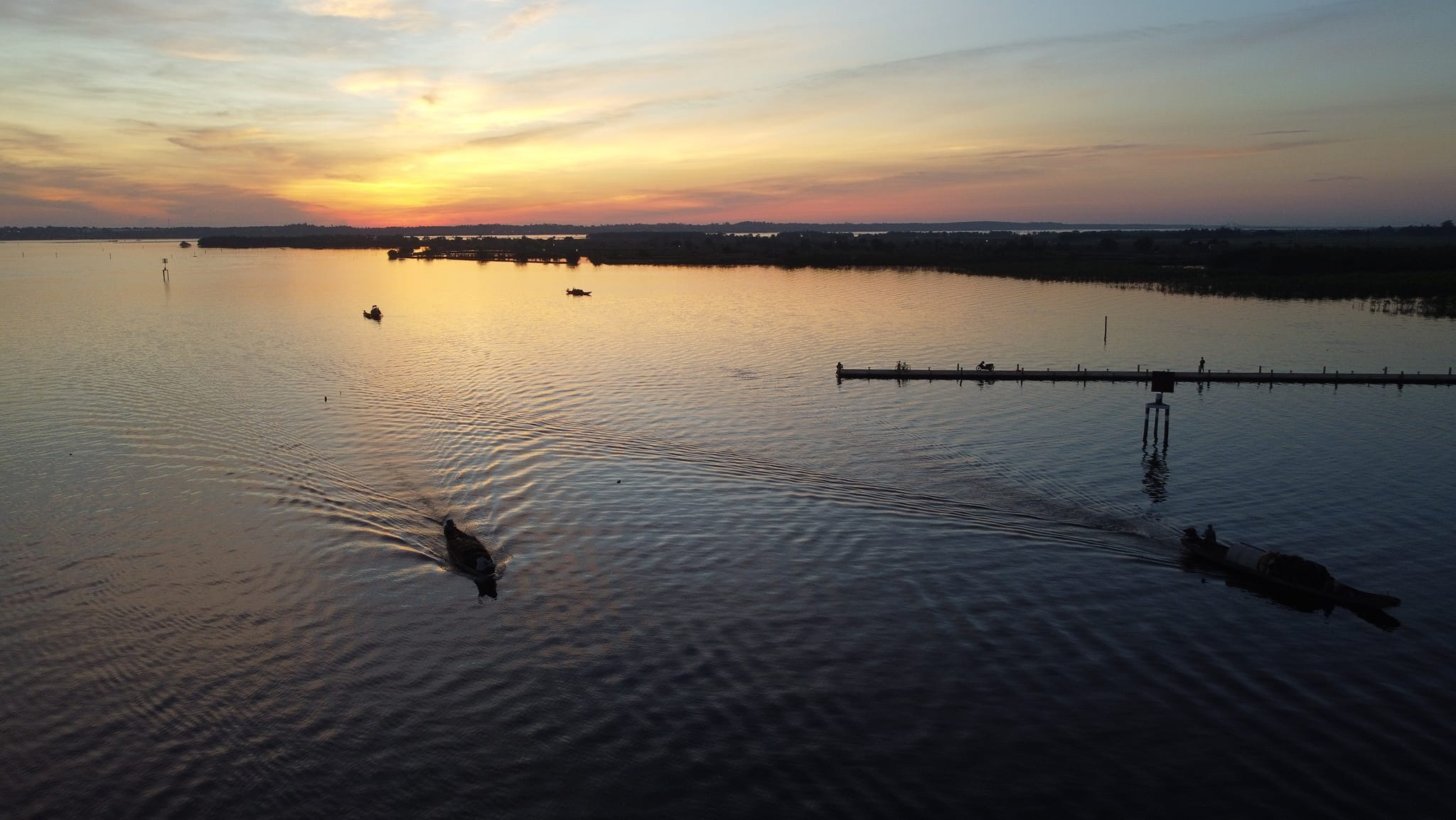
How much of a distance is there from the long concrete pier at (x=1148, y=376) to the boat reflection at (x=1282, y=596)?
30851mm

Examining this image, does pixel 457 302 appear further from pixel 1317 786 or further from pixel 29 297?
pixel 1317 786

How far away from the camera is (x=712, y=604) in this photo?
85.1 ft

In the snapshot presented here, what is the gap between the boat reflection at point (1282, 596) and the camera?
82.3 ft

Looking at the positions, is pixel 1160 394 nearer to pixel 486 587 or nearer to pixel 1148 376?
pixel 1148 376

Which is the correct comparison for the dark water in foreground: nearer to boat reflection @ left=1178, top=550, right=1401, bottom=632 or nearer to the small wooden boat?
boat reflection @ left=1178, top=550, right=1401, bottom=632

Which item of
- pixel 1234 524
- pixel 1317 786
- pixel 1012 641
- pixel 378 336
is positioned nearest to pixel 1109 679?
pixel 1012 641

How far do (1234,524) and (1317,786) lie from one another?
1619cm

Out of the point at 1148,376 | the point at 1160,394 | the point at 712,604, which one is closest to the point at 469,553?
the point at 712,604

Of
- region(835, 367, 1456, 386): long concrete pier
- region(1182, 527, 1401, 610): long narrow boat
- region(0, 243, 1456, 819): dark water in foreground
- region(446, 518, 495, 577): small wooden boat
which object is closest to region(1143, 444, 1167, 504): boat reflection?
region(0, 243, 1456, 819): dark water in foreground

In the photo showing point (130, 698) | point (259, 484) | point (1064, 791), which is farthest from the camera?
point (259, 484)

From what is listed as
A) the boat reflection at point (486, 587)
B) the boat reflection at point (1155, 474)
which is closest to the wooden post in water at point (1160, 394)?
the boat reflection at point (1155, 474)

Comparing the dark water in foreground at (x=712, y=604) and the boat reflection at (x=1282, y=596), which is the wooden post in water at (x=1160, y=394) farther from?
the boat reflection at (x=1282, y=596)

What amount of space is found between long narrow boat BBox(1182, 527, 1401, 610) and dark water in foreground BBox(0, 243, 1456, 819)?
1.93 feet

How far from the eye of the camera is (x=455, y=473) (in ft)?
127
